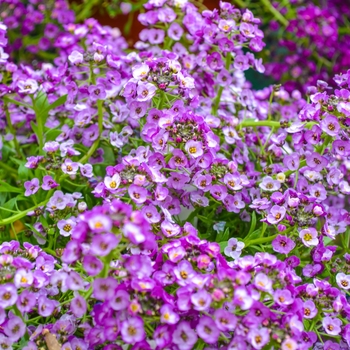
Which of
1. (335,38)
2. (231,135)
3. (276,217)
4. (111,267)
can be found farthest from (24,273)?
(335,38)

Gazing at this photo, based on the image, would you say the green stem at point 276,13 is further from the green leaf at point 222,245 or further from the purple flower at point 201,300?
the purple flower at point 201,300

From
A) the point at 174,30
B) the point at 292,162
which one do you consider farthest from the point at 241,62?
the point at 292,162

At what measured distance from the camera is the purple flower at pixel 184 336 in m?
0.76

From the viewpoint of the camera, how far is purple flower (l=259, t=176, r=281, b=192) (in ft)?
3.57

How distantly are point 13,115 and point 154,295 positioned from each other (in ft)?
2.77

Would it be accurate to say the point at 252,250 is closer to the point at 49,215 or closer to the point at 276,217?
the point at 276,217

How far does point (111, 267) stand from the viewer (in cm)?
80

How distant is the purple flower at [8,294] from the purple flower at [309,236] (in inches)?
19.8

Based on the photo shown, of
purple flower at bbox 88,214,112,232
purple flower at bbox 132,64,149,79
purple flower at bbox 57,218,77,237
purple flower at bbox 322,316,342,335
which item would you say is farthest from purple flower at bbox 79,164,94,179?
purple flower at bbox 322,316,342,335

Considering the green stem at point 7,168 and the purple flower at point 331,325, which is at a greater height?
the purple flower at point 331,325

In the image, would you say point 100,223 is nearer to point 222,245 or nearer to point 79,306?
point 79,306

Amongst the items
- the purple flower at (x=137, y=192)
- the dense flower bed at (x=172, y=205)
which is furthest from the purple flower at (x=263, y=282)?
the purple flower at (x=137, y=192)

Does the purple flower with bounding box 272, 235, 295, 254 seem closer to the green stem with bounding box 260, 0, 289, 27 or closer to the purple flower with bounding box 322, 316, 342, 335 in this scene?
the purple flower with bounding box 322, 316, 342, 335

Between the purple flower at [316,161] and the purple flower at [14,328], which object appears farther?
the purple flower at [316,161]
